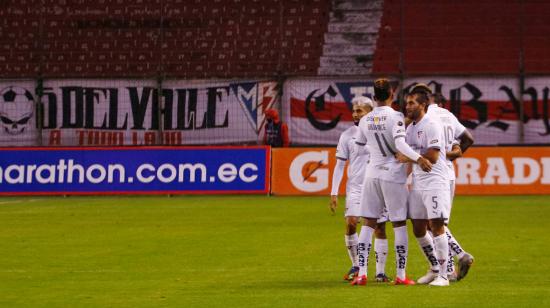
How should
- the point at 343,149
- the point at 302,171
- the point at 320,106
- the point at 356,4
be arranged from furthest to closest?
the point at 356,4
the point at 320,106
the point at 302,171
the point at 343,149

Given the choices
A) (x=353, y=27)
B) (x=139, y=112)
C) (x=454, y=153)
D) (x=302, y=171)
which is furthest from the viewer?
(x=353, y=27)

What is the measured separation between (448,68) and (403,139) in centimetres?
2271

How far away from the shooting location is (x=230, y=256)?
51.2ft

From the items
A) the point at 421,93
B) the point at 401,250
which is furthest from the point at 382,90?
the point at 401,250

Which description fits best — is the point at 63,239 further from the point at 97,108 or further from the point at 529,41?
the point at 529,41

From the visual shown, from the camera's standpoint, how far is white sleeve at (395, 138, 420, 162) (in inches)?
461

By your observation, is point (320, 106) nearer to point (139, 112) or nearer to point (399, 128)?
point (139, 112)

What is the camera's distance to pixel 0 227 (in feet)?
68.2

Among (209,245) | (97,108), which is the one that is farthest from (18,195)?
(209,245)

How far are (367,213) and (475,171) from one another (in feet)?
53.9

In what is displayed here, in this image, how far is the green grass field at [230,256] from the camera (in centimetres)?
1118

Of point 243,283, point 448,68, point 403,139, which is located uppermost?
point 448,68

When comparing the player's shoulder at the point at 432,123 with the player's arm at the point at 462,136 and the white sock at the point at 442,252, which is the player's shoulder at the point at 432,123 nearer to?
the player's arm at the point at 462,136

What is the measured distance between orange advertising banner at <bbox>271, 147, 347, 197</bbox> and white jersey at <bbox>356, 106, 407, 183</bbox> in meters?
16.3
